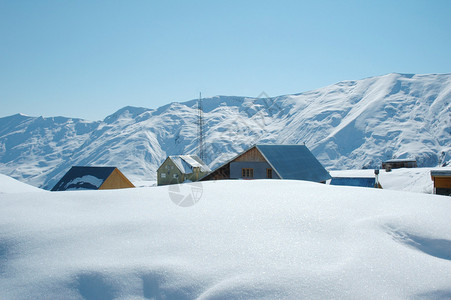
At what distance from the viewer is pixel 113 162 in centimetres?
10162

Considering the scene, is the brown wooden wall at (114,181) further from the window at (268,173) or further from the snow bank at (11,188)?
the snow bank at (11,188)

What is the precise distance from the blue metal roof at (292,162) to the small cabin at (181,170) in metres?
19.6

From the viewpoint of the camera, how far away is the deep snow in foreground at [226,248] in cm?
289

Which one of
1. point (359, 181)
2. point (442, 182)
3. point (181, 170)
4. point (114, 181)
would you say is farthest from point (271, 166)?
point (181, 170)

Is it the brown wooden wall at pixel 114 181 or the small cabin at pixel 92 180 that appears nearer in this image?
the small cabin at pixel 92 180

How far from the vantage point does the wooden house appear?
17906 mm

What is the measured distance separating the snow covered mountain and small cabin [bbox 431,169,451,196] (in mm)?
40132

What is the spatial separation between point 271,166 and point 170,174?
24935 millimetres

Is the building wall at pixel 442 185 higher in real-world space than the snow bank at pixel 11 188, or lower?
lower

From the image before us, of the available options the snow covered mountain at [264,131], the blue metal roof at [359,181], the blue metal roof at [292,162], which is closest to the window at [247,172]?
the blue metal roof at [292,162]

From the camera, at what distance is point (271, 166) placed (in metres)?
17.7

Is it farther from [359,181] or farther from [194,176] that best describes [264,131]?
[359,181]

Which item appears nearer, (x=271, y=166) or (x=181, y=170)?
(x=271, y=166)

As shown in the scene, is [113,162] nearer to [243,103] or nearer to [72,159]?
[72,159]
